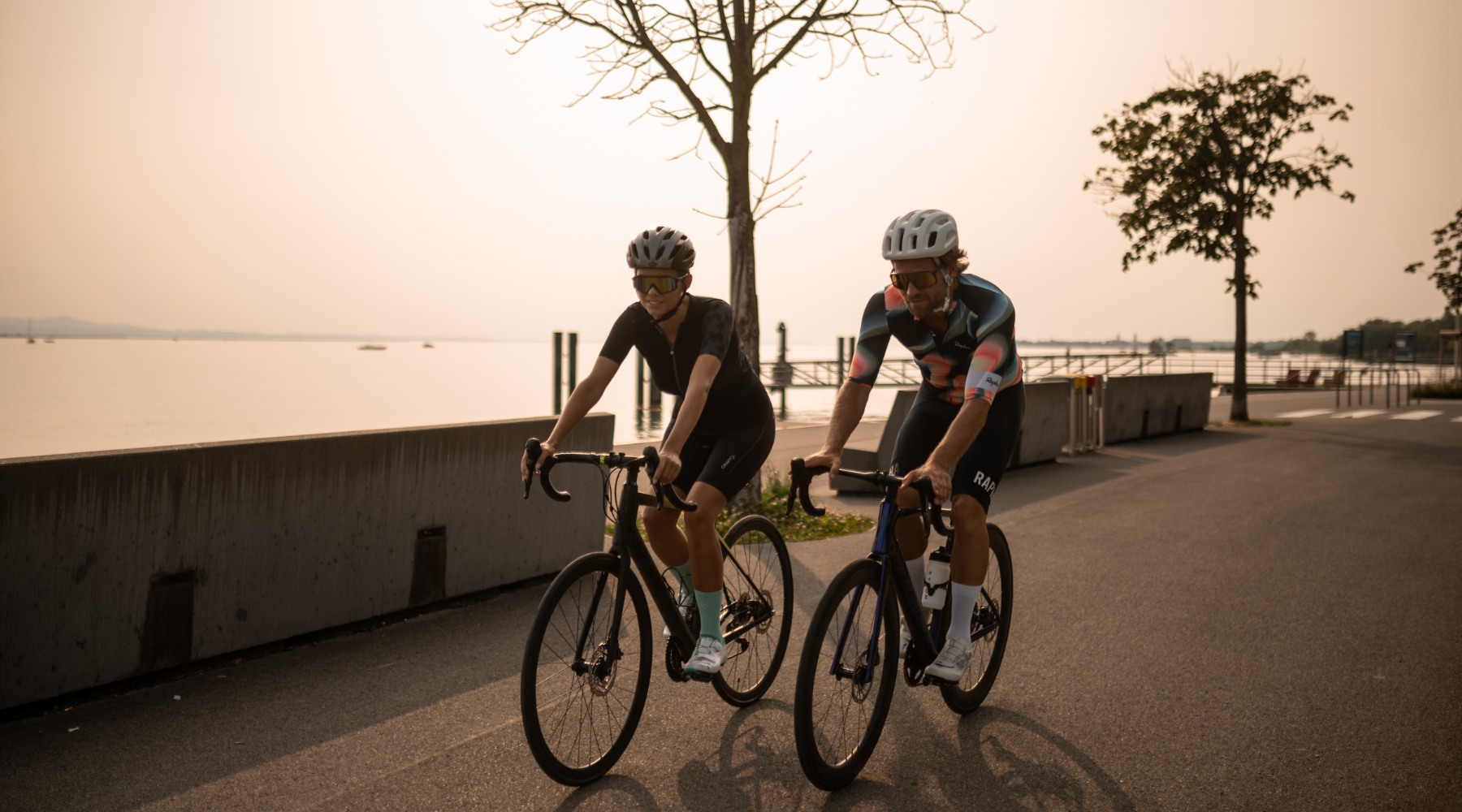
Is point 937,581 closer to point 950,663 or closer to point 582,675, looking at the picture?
point 950,663

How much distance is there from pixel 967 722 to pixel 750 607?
103 centimetres

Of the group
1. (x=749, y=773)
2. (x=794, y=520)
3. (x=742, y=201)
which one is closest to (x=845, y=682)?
(x=749, y=773)

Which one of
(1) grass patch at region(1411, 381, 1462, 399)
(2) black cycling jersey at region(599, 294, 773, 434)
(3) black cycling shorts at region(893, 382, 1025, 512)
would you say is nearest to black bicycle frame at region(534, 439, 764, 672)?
(2) black cycling jersey at region(599, 294, 773, 434)

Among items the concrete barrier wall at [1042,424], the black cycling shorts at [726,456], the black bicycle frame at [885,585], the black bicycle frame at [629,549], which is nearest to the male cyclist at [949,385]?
the black bicycle frame at [885,585]

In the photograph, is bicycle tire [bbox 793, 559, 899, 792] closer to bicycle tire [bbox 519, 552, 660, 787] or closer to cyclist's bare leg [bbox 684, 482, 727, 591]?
cyclist's bare leg [bbox 684, 482, 727, 591]

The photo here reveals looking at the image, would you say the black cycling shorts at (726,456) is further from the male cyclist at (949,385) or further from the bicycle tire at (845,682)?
the bicycle tire at (845,682)

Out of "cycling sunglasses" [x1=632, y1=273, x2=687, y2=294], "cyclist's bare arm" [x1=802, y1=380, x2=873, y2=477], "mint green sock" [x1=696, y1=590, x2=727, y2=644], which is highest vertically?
"cycling sunglasses" [x1=632, y1=273, x2=687, y2=294]

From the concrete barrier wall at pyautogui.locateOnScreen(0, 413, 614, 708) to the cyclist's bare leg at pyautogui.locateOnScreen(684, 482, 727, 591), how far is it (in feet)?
7.95

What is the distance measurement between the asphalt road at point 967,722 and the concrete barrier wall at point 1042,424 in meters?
6.20

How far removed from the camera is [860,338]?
4188 millimetres

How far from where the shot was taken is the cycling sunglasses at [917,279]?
4.01 meters

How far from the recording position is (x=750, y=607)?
464 centimetres

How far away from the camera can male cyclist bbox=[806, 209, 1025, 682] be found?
13.0 feet

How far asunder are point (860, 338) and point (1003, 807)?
1.77m
